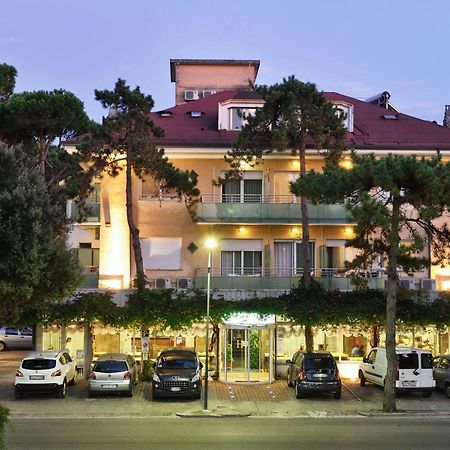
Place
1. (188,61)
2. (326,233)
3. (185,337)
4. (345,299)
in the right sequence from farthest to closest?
(188,61) → (326,233) → (185,337) → (345,299)

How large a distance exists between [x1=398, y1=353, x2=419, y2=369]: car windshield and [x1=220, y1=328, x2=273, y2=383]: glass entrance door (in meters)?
6.15

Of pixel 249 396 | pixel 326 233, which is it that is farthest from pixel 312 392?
pixel 326 233

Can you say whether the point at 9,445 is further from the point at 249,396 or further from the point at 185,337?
the point at 185,337

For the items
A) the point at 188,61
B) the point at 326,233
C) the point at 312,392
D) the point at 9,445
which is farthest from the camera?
the point at 188,61

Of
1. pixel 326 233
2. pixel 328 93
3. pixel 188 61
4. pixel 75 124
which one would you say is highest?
pixel 188 61

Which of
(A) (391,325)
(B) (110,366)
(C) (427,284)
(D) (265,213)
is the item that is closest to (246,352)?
(B) (110,366)

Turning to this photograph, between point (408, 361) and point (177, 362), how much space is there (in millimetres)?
8901

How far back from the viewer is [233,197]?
35219 mm

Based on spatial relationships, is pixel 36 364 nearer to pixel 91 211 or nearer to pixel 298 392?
pixel 91 211

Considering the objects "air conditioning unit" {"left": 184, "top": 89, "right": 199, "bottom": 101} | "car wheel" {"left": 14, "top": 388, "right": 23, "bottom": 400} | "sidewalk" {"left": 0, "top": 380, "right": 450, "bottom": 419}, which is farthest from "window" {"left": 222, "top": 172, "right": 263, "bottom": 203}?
"car wheel" {"left": 14, "top": 388, "right": 23, "bottom": 400}

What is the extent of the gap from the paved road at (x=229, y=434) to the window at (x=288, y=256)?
1264cm

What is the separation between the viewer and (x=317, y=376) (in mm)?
26453

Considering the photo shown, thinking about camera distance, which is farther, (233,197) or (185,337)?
(233,197)

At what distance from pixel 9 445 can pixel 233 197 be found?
64.5 ft
